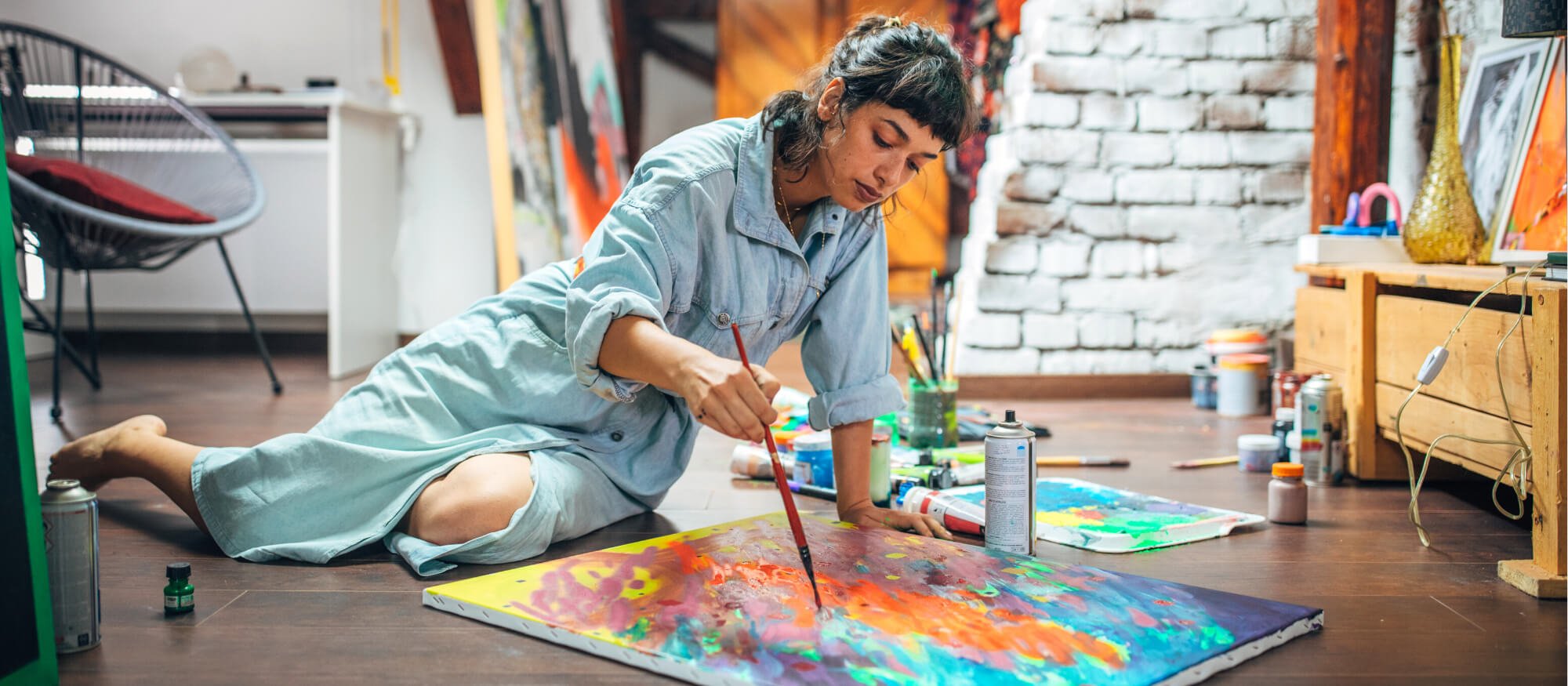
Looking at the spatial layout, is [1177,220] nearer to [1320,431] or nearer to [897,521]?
[1320,431]

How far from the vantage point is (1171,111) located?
10.5 feet

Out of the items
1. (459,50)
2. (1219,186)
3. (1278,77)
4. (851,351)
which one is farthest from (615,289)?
(459,50)

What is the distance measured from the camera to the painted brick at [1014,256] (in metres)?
3.23

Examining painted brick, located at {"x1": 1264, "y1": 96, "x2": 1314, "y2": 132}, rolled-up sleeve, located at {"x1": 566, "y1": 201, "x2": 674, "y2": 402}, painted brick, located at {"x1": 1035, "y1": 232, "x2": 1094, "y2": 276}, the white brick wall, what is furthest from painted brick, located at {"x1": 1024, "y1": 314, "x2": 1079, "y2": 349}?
rolled-up sleeve, located at {"x1": 566, "y1": 201, "x2": 674, "y2": 402}

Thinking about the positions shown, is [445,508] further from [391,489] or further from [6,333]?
[6,333]

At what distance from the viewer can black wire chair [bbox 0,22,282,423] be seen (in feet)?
8.86

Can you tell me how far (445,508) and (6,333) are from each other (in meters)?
0.52

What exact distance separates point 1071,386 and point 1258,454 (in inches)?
43.1

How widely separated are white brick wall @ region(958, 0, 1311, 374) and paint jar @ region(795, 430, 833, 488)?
1320mm

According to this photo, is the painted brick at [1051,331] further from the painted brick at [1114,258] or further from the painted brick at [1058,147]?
the painted brick at [1058,147]

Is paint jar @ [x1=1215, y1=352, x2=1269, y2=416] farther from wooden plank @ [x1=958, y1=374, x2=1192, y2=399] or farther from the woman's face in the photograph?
the woman's face

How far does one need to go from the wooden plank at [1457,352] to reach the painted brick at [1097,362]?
115cm

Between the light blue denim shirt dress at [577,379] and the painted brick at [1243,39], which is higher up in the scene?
the painted brick at [1243,39]

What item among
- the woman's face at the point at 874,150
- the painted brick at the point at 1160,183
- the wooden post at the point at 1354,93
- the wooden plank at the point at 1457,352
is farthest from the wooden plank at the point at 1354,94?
the woman's face at the point at 874,150
